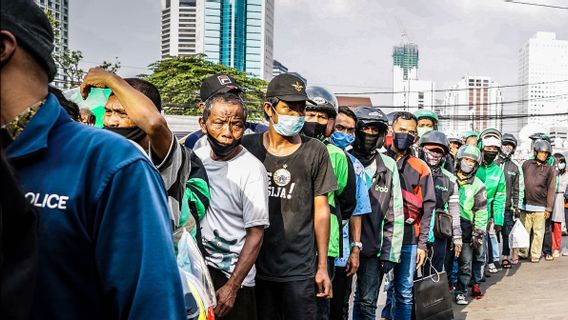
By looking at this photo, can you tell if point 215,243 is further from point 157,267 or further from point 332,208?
point 157,267

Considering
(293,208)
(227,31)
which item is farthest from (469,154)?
(227,31)

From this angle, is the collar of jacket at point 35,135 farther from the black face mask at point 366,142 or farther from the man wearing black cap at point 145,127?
the black face mask at point 366,142

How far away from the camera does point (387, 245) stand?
5582 millimetres

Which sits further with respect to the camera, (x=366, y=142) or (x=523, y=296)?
(x=523, y=296)

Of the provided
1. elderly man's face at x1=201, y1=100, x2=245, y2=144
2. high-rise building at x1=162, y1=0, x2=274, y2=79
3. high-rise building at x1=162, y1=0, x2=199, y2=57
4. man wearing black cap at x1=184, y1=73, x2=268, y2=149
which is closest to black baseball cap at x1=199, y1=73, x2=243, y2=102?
man wearing black cap at x1=184, y1=73, x2=268, y2=149

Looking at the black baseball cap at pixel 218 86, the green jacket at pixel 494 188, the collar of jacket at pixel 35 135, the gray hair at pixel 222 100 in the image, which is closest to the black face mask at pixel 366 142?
the black baseball cap at pixel 218 86

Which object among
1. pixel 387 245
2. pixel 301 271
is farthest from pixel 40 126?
pixel 387 245

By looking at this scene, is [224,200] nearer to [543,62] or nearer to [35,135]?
[35,135]

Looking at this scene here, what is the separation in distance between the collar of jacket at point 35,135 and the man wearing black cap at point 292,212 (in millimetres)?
2650

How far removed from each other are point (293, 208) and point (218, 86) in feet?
4.28

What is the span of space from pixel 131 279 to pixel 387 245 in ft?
14.5

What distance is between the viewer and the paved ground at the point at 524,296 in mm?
7355

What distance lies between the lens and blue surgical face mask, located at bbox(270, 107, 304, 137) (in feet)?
13.3

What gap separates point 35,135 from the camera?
132 cm
